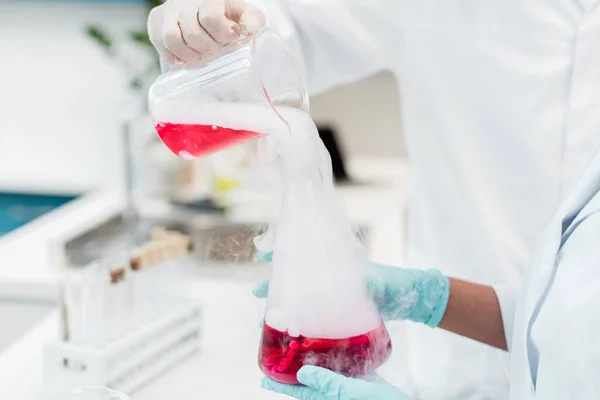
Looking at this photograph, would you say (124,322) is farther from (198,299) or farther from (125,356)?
(198,299)

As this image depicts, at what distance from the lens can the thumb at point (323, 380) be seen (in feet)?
2.88

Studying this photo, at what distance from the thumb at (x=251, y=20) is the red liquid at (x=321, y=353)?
17.2 inches

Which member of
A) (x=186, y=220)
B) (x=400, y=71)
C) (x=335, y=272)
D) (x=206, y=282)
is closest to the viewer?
(x=335, y=272)

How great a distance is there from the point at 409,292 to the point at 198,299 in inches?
26.3

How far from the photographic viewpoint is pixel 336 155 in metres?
3.16

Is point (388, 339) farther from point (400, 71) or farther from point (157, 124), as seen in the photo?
point (400, 71)

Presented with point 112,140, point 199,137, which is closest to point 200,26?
point 199,137

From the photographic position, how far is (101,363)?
116 cm

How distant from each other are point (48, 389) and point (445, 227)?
837mm

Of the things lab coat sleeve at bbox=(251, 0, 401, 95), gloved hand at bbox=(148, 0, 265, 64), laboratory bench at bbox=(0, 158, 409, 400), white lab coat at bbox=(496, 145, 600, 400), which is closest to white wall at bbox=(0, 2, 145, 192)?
laboratory bench at bbox=(0, 158, 409, 400)

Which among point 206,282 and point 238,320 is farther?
point 206,282

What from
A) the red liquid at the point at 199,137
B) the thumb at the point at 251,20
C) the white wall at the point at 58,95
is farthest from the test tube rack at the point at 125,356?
the white wall at the point at 58,95

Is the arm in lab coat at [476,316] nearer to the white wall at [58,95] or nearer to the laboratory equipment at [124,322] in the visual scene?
the laboratory equipment at [124,322]

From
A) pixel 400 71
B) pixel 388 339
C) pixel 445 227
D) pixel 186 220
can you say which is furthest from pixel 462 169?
pixel 186 220
